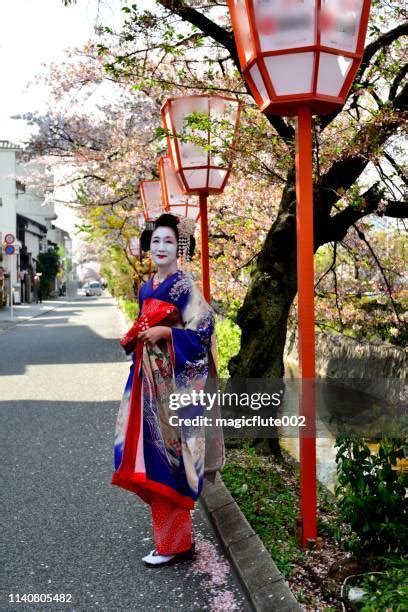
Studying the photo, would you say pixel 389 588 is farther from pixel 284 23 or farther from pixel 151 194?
pixel 151 194

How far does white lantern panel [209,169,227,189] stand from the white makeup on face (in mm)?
3286

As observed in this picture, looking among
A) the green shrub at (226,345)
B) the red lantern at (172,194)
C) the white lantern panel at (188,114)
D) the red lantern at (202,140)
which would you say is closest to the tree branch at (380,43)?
the red lantern at (202,140)

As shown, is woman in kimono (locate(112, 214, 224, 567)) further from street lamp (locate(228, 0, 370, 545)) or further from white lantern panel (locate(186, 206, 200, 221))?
white lantern panel (locate(186, 206, 200, 221))

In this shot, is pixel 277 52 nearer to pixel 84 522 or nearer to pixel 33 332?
pixel 84 522

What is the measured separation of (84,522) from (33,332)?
756 inches

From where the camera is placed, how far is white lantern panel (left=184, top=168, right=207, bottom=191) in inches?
284

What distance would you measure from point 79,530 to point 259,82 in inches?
122

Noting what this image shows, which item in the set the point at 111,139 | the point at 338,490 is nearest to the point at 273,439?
the point at 338,490

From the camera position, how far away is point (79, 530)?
4.50 m

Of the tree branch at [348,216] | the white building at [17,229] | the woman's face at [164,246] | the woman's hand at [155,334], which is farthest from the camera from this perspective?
the white building at [17,229]

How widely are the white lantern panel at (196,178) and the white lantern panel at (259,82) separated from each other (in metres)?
3.51

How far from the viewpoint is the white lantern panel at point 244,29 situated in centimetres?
353

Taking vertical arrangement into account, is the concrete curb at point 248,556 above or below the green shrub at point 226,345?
below

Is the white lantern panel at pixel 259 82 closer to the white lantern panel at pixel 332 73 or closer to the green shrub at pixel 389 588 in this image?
the white lantern panel at pixel 332 73
